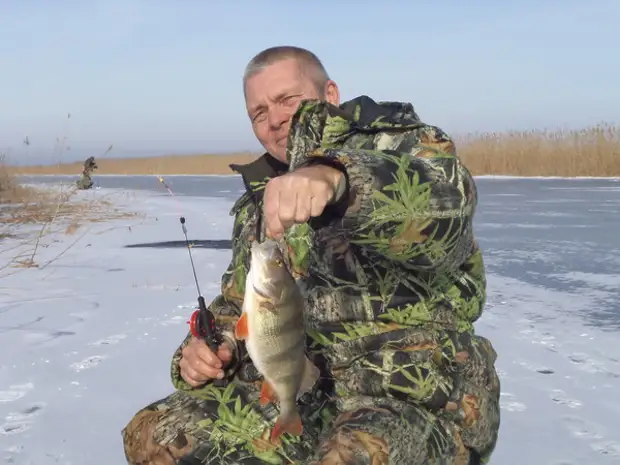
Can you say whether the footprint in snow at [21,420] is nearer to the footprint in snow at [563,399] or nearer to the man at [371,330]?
the man at [371,330]

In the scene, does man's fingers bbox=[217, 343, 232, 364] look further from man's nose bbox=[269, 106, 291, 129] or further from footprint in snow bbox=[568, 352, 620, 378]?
footprint in snow bbox=[568, 352, 620, 378]

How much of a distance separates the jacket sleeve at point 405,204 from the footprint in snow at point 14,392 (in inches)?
101

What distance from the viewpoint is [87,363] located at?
4.26m

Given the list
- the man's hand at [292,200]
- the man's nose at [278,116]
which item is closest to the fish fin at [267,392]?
the man's hand at [292,200]

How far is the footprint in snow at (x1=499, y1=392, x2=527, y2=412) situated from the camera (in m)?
3.64

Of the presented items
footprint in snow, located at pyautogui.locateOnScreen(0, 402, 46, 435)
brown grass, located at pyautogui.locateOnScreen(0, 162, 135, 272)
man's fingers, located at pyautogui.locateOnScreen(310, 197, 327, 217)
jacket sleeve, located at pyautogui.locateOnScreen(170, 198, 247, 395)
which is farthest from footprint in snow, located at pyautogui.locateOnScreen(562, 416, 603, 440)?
brown grass, located at pyautogui.locateOnScreen(0, 162, 135, 272)

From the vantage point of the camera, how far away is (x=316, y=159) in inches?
78.2

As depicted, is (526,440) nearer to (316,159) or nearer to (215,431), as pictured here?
(215,431)

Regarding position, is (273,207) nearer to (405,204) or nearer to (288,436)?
(405,204)

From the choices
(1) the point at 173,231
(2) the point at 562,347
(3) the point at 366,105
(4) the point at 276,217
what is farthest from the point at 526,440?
(1) the point at 173,231

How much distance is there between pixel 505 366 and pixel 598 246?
16.1ft

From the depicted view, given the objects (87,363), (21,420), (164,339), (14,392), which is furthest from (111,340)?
(21,420)

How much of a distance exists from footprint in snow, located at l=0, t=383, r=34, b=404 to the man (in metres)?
1.40

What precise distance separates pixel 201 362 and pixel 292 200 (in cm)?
117
